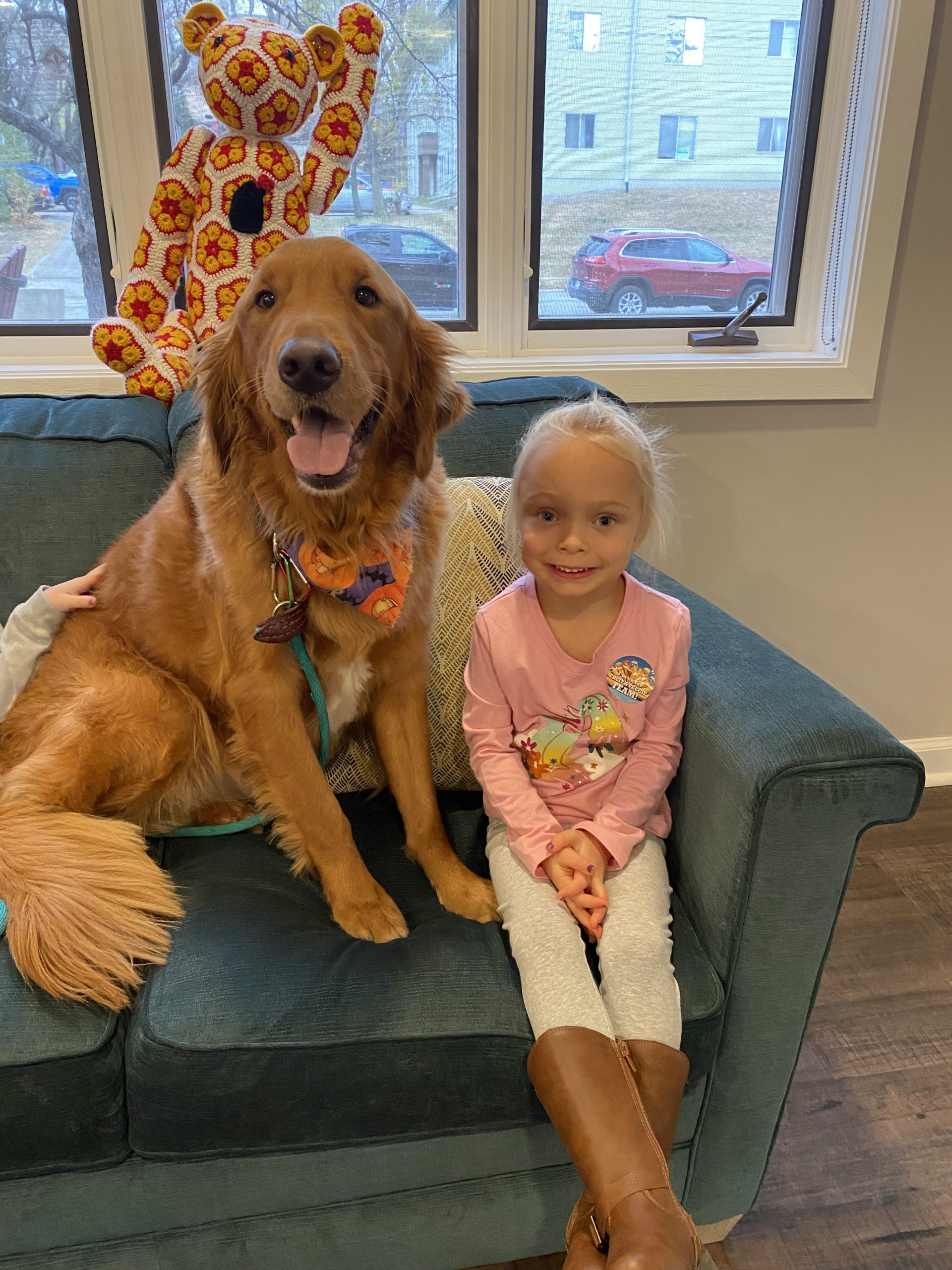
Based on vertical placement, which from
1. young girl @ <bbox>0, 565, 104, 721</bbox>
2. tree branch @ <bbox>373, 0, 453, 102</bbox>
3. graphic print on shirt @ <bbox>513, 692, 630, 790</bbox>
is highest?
tree branch @ <bbox>373, 0, 453, 102</bbox>

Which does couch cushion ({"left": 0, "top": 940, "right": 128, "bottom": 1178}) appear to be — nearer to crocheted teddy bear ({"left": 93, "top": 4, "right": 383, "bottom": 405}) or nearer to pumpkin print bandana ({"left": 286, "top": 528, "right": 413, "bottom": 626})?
pumpkin print bandana ({"left": 286, "top": 528, "right": 413, "bottom": 626})

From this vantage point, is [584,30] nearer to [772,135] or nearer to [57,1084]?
[772,135]

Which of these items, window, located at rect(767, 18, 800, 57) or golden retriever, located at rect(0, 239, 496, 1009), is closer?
golden retriever, located at rect(0, 239, 496, 1009)

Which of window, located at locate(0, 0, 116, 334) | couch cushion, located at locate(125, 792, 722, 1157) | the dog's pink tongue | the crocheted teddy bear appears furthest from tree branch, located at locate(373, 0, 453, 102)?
couch cushion, located at locate(125, 792, 722, 1157)

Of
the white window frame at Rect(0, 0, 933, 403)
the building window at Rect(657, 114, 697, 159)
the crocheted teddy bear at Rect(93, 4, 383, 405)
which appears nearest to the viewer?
the crocheted teddy bear at Rect(93, 4, 383, 405)

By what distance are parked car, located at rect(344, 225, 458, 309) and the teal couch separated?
4.89ft

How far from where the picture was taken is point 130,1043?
3.39 feet

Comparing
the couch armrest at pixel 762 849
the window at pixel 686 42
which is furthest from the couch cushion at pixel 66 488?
the window at pixel 686 42

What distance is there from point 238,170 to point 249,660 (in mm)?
1015

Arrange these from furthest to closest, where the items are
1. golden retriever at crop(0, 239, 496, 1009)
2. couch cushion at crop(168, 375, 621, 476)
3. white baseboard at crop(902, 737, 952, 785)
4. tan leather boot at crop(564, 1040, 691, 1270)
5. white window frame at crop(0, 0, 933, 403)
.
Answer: white baseboard at crop(902, 737, 952, 785)
white window frame at crop(0, 0, 933, 403)
couch cushion at crop(168, 375, 621, 476)
golden retriever at crop(0, 239, 496, 1009)
tan leather boot at crop(564, 1040, 691, 1270)

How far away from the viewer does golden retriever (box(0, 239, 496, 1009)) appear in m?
1.13

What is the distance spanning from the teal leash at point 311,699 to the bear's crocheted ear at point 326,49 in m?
1.06

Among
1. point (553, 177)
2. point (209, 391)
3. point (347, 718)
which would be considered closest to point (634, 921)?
point (347, 718)

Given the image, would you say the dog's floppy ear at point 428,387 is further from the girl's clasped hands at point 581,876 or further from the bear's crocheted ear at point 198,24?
the bear's crocheted ear at point 198,24
